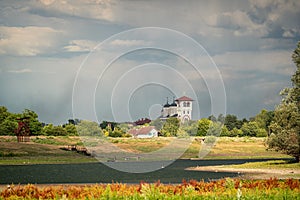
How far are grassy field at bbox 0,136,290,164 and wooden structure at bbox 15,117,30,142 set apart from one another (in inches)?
38.3

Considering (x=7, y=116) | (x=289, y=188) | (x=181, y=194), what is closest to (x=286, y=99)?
(x=289, y=188)

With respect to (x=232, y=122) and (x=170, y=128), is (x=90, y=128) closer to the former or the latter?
(x=170, y=128)

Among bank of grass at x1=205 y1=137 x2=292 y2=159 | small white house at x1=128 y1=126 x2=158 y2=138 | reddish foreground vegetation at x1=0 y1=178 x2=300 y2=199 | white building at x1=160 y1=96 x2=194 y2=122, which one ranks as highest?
white building at x1=160 y1=96 x2=194 y2=122

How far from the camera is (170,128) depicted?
261ft

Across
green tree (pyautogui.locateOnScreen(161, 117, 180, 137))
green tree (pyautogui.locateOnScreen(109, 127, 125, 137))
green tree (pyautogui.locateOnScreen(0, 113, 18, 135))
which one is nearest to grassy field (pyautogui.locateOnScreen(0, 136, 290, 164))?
green tree (pyautogui.locateOnScreen(109, 127, 125, 137))

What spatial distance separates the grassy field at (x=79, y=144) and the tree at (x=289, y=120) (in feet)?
82.9

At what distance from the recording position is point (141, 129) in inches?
3477

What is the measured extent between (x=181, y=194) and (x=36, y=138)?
243ft

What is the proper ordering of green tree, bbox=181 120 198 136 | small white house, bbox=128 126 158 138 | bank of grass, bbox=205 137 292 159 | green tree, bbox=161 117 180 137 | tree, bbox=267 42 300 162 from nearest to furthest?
tree, bbox=267 42 300 162 < green tree, bbox=181 120 198 136 < green tree, bbox=161 117 180 137 < small white house, bbox=128 126 158 138 < bank of grass, bbox=205 137 292 159

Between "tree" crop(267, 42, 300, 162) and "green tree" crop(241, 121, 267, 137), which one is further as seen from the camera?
"green tree" crop(241, 121, 267, 137)

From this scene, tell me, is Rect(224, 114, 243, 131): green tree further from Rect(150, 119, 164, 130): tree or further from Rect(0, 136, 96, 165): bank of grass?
Rect(150, 119, 164, 130): tree

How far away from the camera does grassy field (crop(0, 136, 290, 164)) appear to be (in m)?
76.7

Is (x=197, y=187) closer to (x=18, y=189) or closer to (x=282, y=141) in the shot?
(x=18, y=189)

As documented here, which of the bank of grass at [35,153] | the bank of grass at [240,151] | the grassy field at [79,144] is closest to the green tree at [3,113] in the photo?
the grassy field at [79,144]
